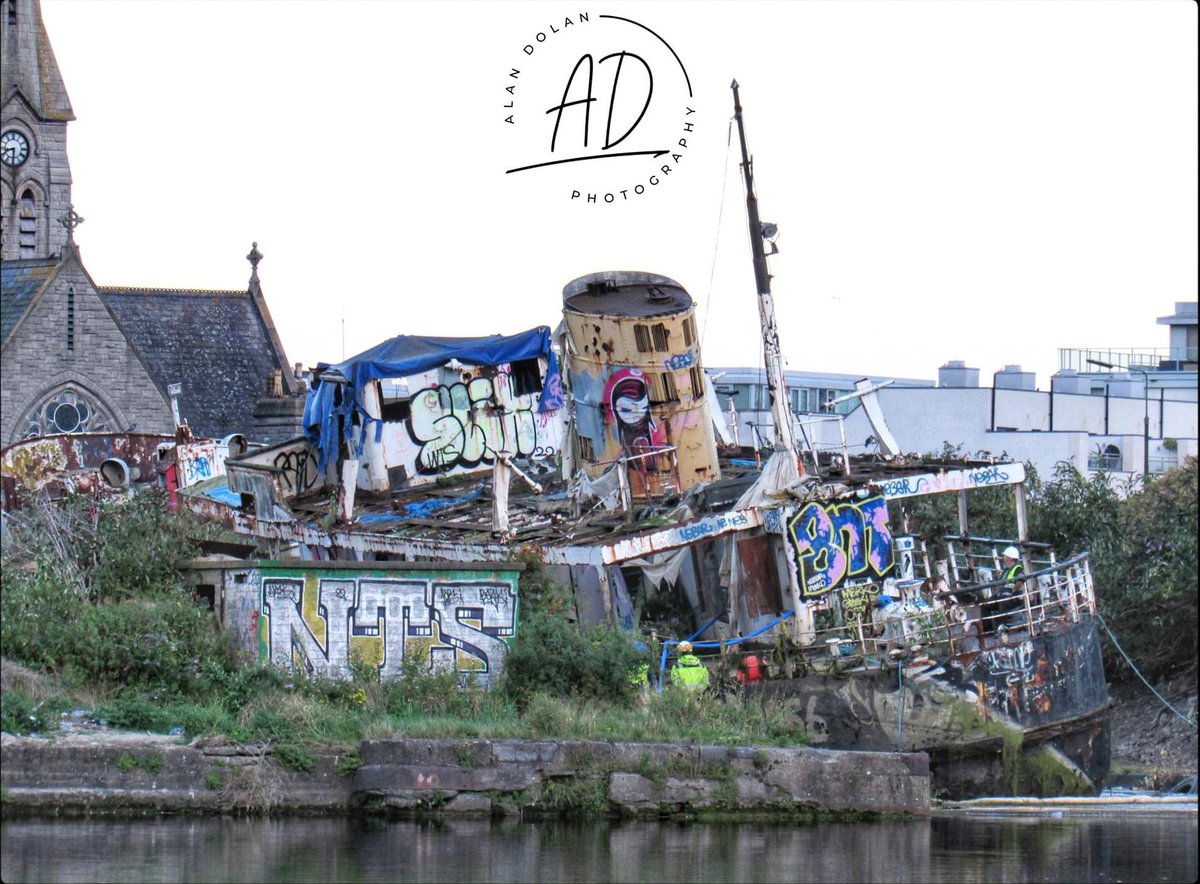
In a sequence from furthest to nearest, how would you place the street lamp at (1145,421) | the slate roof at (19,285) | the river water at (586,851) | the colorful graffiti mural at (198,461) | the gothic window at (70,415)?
the street lamp at (1145,421) → the slate roof at (19,285) → the gothic window at (70,415) → the colorful graffiti mural at (198,461) → the river water at (586,851)

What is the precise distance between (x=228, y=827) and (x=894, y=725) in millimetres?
9081

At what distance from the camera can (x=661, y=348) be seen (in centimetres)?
3195

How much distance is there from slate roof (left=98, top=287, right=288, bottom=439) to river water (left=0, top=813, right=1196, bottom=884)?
4297 centimetres

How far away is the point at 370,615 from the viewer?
87.0 feet

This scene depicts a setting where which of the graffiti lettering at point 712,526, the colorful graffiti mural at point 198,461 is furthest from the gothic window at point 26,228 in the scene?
the graffiti lettering at point 712,526

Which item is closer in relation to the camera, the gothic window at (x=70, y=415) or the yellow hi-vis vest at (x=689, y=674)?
the yellow hi-vis vest at (x=689, y=674)

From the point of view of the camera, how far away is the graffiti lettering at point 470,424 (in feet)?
124

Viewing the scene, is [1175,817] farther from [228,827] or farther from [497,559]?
[228,827]

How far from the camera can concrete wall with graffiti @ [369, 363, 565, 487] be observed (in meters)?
37.2

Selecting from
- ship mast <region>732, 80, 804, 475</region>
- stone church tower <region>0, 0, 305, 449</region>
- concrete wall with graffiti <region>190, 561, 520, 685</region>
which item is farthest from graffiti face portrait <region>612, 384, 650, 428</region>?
stone church tower <region>0, 0, 305, 449</region>

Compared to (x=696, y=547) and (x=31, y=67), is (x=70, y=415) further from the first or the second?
(x=696, y=547)

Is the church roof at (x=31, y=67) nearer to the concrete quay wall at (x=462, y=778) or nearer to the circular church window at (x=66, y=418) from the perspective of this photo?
the circular church window at (x=66, y=418)

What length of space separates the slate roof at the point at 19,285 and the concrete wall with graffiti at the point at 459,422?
74.0 ft

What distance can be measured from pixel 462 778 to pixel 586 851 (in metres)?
2.80
